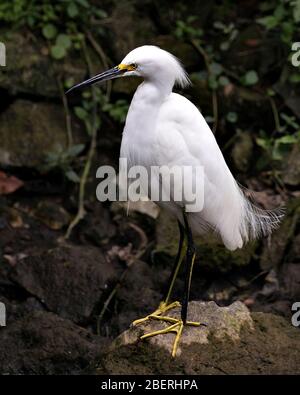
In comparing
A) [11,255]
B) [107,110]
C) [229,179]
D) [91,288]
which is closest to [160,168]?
[229,179]

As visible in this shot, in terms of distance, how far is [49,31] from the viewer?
20.6ft

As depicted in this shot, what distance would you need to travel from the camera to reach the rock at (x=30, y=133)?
6.12 m

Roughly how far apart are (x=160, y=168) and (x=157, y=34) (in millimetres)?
3414

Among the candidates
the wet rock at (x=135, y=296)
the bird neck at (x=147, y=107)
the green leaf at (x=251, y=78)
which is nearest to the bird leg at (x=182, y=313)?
the bird neck at (x=147, y=107)

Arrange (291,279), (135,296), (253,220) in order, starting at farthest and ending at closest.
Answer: (291,279) < (135,296) < (253,220)

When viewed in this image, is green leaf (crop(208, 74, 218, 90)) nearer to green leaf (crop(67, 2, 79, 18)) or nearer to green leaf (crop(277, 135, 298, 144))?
green leaf (crop(277, 135, 298, 144))

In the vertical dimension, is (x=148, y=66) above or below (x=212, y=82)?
below

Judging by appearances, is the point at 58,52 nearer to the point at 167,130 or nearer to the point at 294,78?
the point at 294,78

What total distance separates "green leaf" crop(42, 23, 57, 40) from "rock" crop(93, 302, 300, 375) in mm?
3347

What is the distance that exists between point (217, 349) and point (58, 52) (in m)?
3.49

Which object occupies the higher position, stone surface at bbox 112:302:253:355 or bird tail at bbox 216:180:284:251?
bird tail at bbox 216:180:284:251

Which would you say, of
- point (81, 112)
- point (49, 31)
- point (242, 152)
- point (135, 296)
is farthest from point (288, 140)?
point (49, 31)

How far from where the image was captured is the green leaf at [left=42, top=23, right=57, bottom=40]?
20.6ft

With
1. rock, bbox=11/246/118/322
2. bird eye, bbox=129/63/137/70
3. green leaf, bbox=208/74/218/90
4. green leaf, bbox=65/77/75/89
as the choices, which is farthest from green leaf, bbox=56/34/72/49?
→ bird eye, bbox=129/63/137/70
